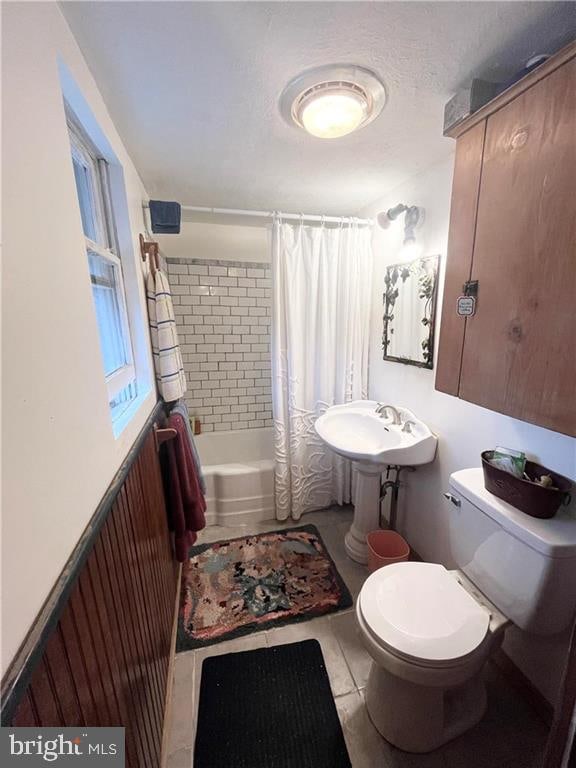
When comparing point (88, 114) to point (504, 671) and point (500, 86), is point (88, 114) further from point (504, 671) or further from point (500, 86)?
point (504, 671)

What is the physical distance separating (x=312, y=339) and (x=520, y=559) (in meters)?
1.51

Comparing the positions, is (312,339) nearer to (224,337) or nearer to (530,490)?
(224,337)

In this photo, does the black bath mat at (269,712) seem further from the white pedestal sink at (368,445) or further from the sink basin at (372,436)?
the sink basin at (372,436)

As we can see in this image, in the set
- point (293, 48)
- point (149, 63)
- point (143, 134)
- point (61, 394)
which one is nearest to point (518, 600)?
point (61, 394)

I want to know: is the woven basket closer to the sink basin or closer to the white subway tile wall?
the sink basin

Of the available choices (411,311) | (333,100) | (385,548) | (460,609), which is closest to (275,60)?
(333,100)

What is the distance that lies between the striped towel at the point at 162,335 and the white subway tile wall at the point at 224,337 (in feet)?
3.19

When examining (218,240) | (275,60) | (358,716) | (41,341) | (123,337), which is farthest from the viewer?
(218,240)

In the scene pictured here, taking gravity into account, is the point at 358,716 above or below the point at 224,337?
below

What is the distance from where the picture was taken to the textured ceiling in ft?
2.49

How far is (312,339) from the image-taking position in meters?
2.10

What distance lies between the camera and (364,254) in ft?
6.85

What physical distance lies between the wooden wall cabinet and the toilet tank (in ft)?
1.25

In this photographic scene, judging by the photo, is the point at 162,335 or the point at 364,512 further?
the point at 364,512
